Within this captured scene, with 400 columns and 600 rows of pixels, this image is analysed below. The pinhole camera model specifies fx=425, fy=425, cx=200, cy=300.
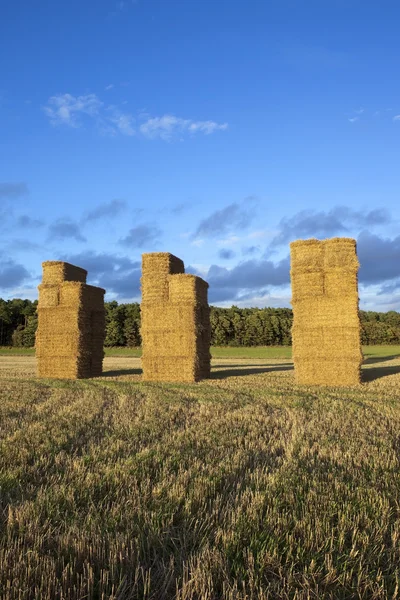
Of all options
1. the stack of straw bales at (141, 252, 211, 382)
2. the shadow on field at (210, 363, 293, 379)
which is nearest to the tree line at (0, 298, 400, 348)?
the shadow on field at (210, 363, 293, 379)

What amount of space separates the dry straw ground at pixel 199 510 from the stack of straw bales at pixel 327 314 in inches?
331

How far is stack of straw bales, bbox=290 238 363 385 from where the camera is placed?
16.1 metres

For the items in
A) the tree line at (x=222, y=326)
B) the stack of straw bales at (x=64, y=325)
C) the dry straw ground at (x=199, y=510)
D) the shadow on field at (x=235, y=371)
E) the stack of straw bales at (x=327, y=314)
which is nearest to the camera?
the dry straw ground at (x=199, y=510)

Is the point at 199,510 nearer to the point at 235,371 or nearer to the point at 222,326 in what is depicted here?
the point at 235,371

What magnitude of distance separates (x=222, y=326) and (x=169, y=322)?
61107 mm

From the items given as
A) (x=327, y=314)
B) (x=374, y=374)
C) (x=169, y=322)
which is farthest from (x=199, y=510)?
(x=374, y=374)

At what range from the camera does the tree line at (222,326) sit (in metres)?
75.8

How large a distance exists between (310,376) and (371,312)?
9274cm

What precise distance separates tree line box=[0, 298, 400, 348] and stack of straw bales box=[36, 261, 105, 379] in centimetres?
5428

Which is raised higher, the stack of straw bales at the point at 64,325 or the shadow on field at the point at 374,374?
the stack of straw bales at the point at 64,325

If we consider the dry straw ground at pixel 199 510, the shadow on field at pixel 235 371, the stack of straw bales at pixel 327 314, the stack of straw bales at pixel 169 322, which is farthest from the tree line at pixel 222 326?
the dry straw ground at pixel 199 510

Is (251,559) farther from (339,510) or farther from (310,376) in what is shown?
(310,376)

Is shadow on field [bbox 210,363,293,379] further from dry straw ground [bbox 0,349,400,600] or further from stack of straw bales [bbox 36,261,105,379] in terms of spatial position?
dry straw ground [bbox 0,349,400,600]

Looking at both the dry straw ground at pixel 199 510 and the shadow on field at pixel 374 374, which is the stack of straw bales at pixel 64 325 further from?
the shadow on field at pixel 374 374
